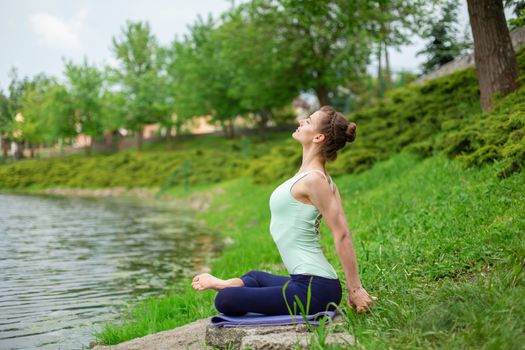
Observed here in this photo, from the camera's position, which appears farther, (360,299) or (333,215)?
(360,299)

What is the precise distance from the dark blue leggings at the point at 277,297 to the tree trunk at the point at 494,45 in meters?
7.88

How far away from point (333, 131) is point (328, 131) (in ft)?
0.13

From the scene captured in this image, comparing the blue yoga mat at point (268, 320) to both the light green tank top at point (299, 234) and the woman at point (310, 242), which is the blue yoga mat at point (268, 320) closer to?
the woman at point (310, 242)

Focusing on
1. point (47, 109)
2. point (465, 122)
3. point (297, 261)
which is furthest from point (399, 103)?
point (47, 109)

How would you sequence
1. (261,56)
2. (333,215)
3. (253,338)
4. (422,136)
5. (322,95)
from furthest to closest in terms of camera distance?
(322,95), (261,56), (422,136), (333,215), (253,338)

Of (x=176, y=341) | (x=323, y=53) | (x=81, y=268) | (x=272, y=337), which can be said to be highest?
(x=323, y=53)

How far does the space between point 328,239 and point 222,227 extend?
7.77m

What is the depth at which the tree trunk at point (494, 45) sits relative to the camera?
10.5m

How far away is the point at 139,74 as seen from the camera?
5884cm

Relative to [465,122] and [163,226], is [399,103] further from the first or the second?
[163,226]

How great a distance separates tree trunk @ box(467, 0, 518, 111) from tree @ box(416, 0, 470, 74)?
5.71 metres

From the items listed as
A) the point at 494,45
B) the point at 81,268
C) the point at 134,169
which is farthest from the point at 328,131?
the point at 134,169

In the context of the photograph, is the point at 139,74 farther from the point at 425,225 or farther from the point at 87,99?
the point at 425,225

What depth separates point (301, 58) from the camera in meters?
30.9
